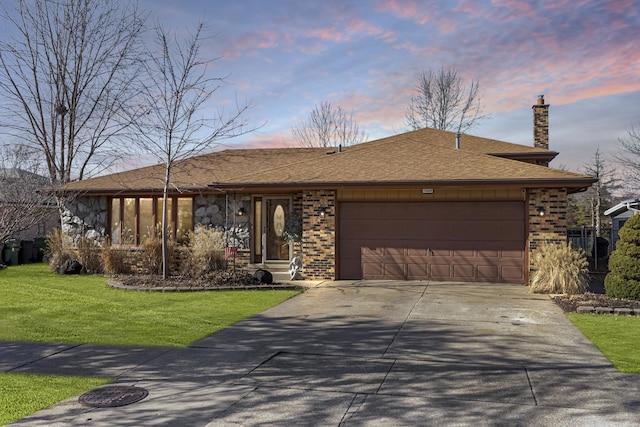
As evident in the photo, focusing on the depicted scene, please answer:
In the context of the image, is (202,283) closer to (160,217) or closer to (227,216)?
(227,216)

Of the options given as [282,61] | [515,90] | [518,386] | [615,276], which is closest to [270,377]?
[518,386]

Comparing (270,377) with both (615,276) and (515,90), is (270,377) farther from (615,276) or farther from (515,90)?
(515,90)

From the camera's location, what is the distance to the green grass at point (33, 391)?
502 centimetres

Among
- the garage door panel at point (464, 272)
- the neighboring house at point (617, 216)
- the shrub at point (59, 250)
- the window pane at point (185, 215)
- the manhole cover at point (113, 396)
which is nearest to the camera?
the manhole cover at point (113, 396)

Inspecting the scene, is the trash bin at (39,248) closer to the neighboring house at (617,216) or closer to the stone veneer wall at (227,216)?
the stone veneer wall at (227,216)

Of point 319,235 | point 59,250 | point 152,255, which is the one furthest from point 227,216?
point 59,250

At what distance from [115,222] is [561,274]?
47.3 ft

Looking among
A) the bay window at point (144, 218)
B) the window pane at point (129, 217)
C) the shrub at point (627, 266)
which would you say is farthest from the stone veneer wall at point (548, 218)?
the window pane at point (129, 217)

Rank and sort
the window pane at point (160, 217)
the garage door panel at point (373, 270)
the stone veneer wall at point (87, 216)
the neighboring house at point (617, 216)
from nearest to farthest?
the garage door panel at point (373, 270), the window pane at point (160, 217), the stone veneer wall at point (87, 216), the neighboring house at point (617, 216)

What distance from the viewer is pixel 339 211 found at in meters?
15.4

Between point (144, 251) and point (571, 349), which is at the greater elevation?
point (144, 251)

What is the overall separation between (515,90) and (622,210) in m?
7.31

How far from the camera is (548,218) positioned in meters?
13.9

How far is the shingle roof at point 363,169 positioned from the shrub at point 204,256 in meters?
1.69
